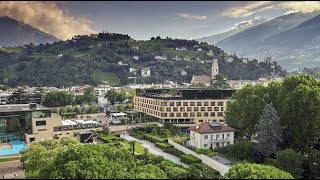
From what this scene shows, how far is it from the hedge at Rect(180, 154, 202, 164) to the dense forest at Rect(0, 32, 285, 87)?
76616 mm

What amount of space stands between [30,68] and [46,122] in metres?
78.6

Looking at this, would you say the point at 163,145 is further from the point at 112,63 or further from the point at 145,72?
the point at 112,63

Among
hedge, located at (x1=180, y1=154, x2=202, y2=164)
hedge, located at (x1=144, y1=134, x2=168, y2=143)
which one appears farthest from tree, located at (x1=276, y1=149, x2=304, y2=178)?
hedge, located at (x1=144, y1=134, x2=168, y2=143)

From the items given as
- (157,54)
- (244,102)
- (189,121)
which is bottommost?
(189,121)

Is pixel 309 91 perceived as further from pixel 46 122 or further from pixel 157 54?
pixel 157 54

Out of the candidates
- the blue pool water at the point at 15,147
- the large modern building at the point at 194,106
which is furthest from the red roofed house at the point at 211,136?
the blue pool water at the point at 15,147

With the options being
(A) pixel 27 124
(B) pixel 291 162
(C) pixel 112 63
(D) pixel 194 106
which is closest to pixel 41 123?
(A) pixel 27 124

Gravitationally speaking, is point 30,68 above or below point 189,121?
above

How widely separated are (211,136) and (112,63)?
293 feet

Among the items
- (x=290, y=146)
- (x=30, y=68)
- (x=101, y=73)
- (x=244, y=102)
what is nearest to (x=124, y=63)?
(x=101, y=73)

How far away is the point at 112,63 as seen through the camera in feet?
411

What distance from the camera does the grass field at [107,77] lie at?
11412 cm

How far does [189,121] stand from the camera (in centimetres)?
5922

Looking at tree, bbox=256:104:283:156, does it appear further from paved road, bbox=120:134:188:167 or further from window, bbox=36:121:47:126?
window, bbox=36:121:47:126
